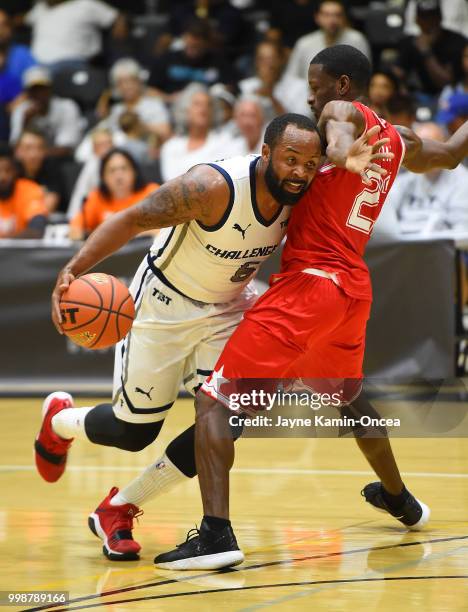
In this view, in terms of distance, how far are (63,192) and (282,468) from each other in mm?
6152

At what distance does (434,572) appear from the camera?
4.72 m

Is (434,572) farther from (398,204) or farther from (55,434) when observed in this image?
(398,204)

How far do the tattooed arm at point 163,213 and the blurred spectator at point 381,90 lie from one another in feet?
22.5

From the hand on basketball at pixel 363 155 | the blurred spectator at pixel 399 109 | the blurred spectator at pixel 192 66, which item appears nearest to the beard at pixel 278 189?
the hand on basketball at pixel 363 155

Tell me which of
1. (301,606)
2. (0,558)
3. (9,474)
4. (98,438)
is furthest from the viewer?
(9,474)

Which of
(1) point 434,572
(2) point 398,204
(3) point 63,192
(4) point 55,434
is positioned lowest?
(3) point 63,192

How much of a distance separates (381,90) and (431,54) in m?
1.49

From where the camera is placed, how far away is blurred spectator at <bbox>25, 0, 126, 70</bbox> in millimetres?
14859

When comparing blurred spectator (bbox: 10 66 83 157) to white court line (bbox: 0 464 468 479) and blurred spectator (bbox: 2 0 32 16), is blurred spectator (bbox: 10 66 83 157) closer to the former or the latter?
blurred spectator (bbox: 2 0 32 16)

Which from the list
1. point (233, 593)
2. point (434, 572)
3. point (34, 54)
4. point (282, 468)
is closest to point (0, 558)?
point (233, 593)

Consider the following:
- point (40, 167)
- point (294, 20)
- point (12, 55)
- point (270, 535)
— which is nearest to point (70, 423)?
point (270, 535)

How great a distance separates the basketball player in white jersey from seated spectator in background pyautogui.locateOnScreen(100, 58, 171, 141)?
7786mm

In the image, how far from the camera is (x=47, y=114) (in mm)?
13906

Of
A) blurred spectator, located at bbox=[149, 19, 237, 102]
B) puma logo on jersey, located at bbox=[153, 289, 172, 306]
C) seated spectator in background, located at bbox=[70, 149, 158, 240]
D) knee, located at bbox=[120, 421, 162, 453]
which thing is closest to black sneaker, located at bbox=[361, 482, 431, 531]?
knee, located at bbox=[120, 421, 162, 453]
